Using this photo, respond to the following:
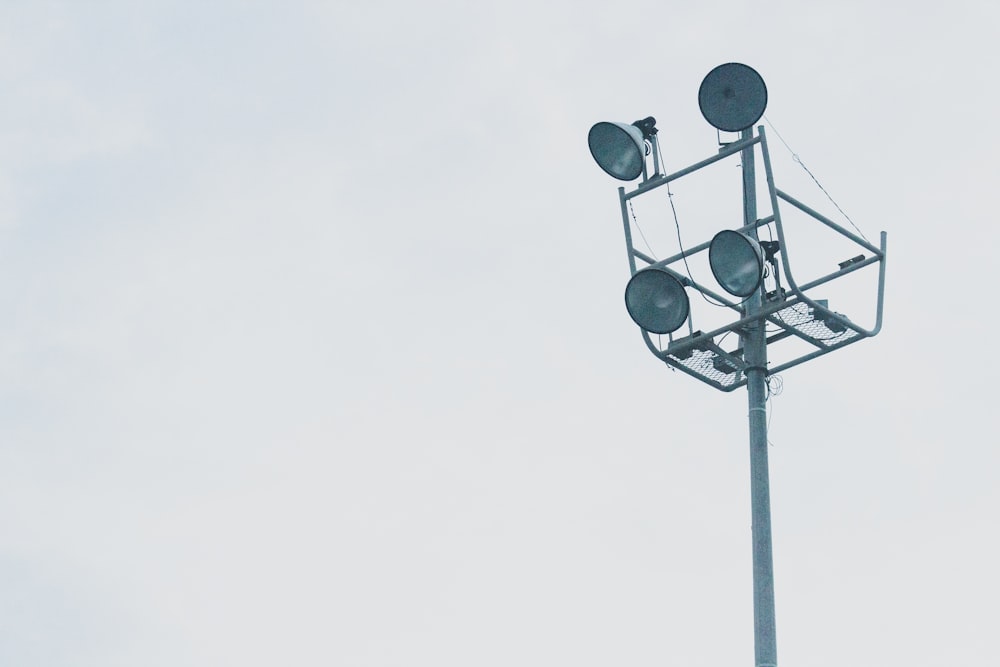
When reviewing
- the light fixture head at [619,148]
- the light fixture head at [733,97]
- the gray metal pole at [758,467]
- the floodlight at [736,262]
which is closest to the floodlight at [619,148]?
the light fixture head at [619,148]

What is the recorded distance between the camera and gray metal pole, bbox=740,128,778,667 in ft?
49.0

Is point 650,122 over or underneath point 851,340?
over

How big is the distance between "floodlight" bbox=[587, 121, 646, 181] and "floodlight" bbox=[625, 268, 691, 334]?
1.60m

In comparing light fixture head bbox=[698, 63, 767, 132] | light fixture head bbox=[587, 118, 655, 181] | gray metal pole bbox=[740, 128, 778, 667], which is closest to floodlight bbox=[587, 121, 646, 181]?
light fixture head bbox=[587, 118, 655, 181]

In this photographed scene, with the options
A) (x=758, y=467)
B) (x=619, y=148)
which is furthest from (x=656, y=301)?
(x=619, y=148)

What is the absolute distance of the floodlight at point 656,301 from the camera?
16266 millimetres

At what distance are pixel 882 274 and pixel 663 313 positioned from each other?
7.05 ft

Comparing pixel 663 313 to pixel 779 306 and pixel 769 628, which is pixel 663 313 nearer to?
pixel 779 306

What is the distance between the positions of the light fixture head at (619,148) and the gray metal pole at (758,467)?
1.10m

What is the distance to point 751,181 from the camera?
663 inches

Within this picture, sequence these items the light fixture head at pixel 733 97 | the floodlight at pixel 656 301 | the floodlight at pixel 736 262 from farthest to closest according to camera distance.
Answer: the light fixture head at pixel 733 97
the floodlight at pixel 656 301
the floodlight at pixel 736 262

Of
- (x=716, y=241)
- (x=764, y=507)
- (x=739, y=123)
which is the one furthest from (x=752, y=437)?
(x=739, y=123)

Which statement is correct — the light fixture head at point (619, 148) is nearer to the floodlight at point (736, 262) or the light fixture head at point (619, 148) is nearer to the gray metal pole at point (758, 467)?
the gray metal pole at point (758, 467)

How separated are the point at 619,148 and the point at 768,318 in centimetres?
262
